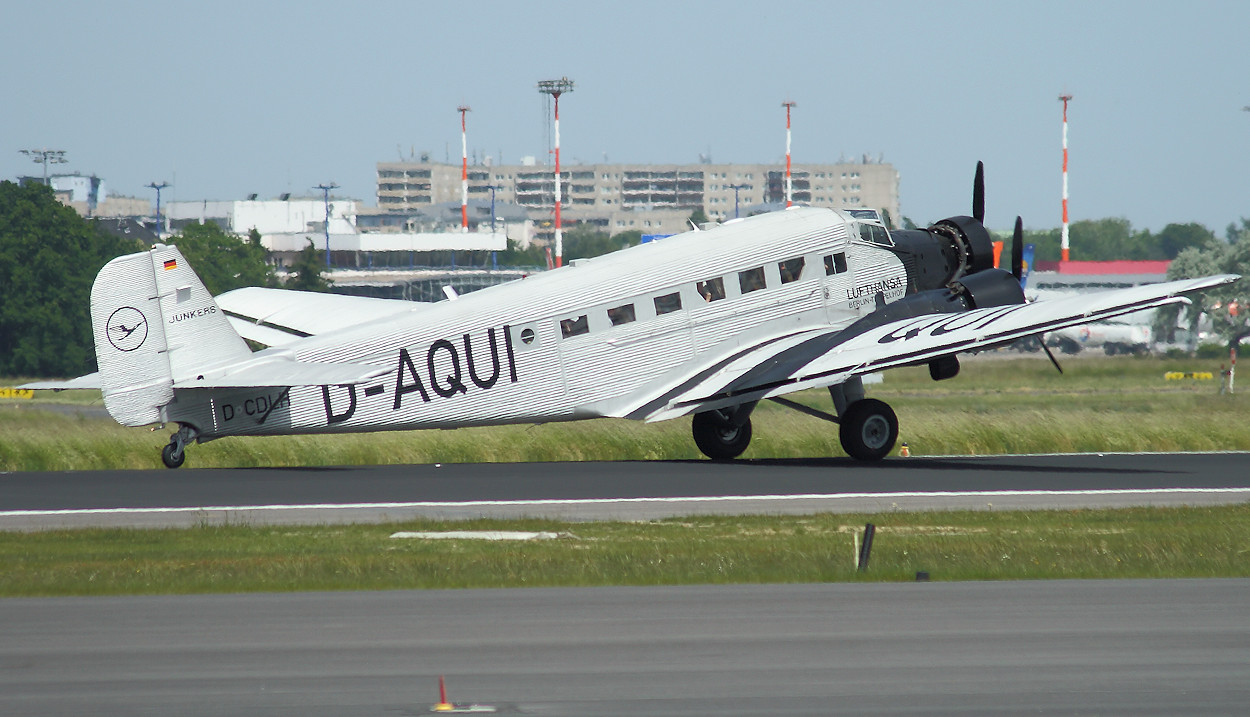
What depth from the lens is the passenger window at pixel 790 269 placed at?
2754 cm

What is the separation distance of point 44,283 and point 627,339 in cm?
7726

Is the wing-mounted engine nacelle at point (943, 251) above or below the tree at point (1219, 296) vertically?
above

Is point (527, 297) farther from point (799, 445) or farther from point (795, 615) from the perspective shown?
point (795, 615)


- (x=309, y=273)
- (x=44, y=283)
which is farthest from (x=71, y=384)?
(x=309, y=273)

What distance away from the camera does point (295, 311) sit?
3092 centimetres

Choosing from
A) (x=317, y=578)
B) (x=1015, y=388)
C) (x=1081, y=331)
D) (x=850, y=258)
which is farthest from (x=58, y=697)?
(x=1081, y=331)

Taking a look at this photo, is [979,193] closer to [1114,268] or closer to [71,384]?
[71,384]

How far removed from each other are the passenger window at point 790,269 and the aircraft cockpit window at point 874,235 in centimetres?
174

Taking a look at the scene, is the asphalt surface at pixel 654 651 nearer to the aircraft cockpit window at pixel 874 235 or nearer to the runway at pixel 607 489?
the runway at pixel 607 489

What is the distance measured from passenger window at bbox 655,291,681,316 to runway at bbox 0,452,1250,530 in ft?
10.2

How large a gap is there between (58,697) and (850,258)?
66.5 ft

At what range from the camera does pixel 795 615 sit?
43.8 feet

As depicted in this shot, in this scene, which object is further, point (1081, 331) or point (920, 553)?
point (1081, 331)

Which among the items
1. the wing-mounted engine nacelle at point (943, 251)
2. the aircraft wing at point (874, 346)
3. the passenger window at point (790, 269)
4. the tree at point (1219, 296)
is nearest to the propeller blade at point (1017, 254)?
the wing-mounted engine nacelle at point (943, 251)
